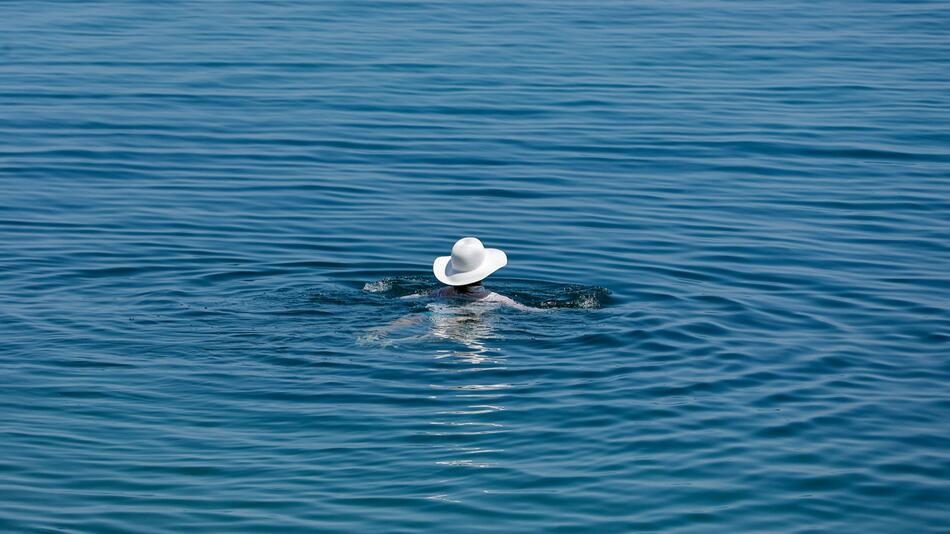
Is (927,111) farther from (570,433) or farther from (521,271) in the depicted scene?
(570,433)

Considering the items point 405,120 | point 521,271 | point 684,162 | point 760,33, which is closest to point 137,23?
point 405,120

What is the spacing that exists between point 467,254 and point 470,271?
23 centimetres

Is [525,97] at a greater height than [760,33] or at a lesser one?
lesser

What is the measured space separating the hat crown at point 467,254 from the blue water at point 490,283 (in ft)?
1.60

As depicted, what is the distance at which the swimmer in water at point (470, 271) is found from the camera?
13758 mm

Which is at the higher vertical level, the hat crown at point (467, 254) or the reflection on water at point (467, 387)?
the hat crown at point (467, 254)

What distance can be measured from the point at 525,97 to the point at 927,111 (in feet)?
23.1

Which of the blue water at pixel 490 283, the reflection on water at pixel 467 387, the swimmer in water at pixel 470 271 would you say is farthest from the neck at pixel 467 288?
the blue water at pixel 490 283

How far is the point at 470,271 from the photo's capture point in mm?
13891

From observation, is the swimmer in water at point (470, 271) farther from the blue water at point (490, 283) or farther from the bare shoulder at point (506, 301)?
the blue water at point (490, 283)

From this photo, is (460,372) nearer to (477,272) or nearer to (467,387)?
(467,387)

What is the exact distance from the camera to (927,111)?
81.6ft

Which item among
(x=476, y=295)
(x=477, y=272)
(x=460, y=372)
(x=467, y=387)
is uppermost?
(x=477, y=272)

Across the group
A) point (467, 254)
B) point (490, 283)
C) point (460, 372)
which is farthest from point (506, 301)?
point (460, 372)
